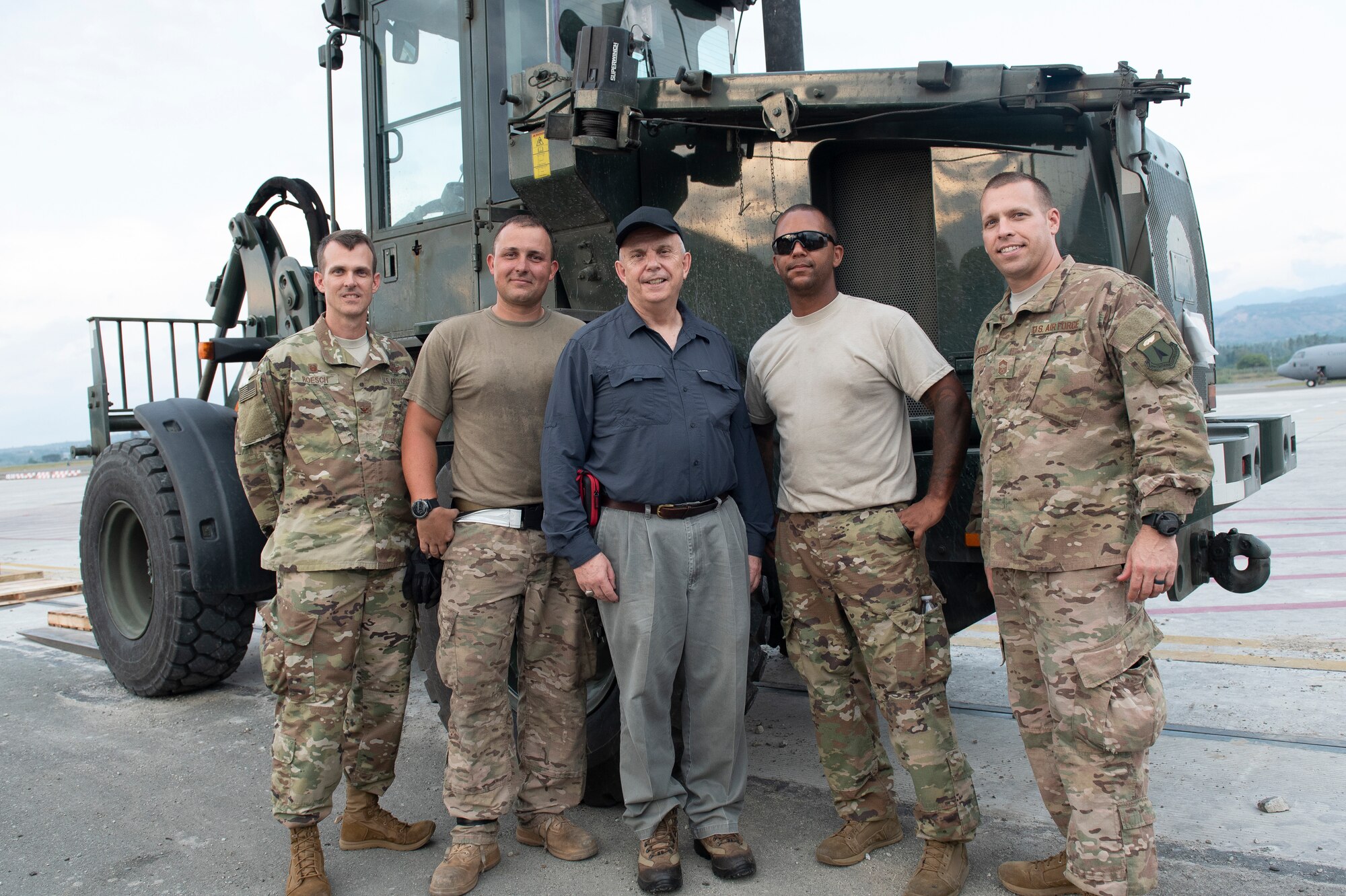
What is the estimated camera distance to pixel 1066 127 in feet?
10.2

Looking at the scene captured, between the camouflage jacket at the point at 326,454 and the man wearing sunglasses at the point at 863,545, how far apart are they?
3.80ft

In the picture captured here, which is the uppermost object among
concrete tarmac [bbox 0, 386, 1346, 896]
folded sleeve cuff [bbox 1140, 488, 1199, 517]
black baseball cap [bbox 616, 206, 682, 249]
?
black baseball cap [bbox 616, 206, 682, 249]

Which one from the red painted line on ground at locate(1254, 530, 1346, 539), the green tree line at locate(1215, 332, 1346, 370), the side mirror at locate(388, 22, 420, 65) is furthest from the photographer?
the green tree line at locate(1215, 332, 1346, 370)

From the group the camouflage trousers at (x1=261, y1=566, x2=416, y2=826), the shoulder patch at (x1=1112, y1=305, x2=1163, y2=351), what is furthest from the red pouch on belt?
the shoulder patch at (x1=1112, y1=305, x2=1163, y2=351)

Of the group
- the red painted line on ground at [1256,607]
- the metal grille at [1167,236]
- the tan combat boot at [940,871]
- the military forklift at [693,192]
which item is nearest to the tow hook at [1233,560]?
the military forklift at [693,192]

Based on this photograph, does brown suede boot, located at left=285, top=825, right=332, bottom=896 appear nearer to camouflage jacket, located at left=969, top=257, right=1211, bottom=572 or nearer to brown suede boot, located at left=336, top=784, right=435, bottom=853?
brown suede boot, located at left=336, top=784, right=435, bottom=853

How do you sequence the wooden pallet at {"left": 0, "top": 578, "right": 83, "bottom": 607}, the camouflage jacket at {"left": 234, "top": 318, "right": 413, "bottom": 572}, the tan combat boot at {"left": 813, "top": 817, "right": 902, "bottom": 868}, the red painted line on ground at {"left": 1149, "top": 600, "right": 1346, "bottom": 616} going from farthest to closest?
the wooden pallet at {"left": 0, "top": 578, "right": 83, "bottom": 607} → the red painted line on ground at {"left": 1149, "top": 600, "right": 1346, "bottom": 616} → the camouflage jacket at {"left": 234, "top": 318, "right": 413, "bottom": 572} → the tan combat boot at {"left": 813, "top": 817, "right": 902, "bottom": 868}

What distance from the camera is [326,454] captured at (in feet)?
10.3

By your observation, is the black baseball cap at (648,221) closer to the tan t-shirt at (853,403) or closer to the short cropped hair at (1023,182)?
the tan t-shirt at (853,403)

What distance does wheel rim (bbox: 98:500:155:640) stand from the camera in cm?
524

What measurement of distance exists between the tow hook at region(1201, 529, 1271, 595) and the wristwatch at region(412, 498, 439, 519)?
7.46 ft

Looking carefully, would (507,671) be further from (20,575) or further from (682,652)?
(20,575)

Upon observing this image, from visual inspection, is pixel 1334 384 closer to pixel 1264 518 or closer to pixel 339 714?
pixel 1264 518

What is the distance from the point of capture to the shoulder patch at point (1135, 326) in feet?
8.00
